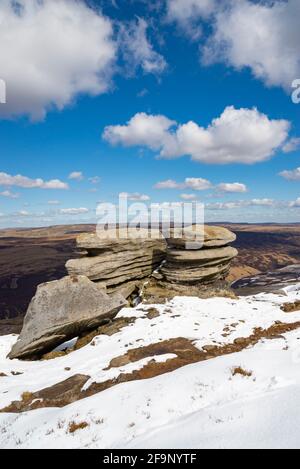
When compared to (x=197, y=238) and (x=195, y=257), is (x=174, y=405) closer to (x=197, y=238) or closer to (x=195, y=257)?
(x=195, y=257)

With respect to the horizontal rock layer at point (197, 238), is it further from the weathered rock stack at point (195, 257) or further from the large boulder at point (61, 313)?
the large boulder at point (61, 313)

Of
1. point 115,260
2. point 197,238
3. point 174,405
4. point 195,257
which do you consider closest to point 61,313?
point 115,260

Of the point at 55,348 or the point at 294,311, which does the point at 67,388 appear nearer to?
the point at 55,348

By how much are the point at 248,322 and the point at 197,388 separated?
13.5m

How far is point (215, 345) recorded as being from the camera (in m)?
19.6

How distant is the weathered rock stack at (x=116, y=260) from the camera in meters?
32.3

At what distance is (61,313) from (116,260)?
10.5 metres


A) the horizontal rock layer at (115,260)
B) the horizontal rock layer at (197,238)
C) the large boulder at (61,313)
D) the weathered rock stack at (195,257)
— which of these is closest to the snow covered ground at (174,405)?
the large boulder at (61,313)

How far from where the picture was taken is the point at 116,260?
3356cm

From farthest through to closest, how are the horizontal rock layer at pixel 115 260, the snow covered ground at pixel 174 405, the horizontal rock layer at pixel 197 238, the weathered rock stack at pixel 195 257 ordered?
the horizontal rock layer at pixel 197 238, the weathered rock stack at pixel 195 257, the horizontal rock layer at pixel 115 260, the snow covered ground at pixel 174 405

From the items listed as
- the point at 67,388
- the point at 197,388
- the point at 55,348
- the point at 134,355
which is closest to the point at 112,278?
the point at 55,348

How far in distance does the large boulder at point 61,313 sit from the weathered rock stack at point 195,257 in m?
10.5

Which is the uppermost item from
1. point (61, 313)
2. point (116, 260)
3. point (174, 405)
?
point (116, 260)

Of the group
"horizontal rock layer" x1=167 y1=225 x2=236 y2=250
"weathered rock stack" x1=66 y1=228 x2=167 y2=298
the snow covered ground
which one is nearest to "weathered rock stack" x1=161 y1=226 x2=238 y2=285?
"horizontal rock layer" x1=167 y1=225 x2=236 y2=250
